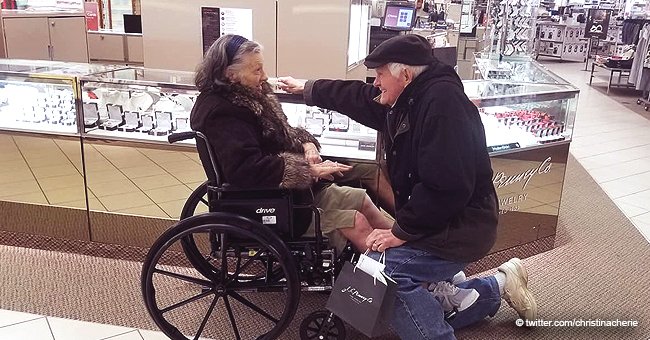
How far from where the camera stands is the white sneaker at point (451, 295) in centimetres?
230

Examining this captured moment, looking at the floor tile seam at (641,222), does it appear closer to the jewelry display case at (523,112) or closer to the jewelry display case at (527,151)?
the jewelry display case at (527,151)

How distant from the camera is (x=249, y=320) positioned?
252 cm

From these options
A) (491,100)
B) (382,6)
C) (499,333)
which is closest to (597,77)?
(382,6)

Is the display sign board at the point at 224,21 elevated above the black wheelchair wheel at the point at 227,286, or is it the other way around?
the display sign board at the point at 224,21

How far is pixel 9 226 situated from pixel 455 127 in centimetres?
268

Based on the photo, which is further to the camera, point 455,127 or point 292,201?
point 292,201

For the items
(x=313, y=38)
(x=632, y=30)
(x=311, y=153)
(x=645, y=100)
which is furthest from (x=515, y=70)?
(x=632, y=30)

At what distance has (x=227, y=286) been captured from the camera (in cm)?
225

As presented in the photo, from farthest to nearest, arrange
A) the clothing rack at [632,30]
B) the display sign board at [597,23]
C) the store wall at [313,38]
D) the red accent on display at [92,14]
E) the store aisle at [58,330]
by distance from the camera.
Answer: the display sign board at [597,23]
the red accent on display at [92,14]
the clothing rack at [632,30]
the store wall at [313,38]
the store aisle at [58,330]

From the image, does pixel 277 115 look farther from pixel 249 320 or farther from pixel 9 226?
pixel 9 226

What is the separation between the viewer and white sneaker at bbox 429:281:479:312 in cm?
230

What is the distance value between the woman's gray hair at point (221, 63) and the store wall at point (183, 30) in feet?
7.10

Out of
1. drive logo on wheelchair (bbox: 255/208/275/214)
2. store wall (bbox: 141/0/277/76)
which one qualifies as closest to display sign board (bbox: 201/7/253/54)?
store wall (bbox: 141/0/277/76)

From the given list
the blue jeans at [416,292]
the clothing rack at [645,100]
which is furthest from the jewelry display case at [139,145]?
the clothing rack at [645,100]
